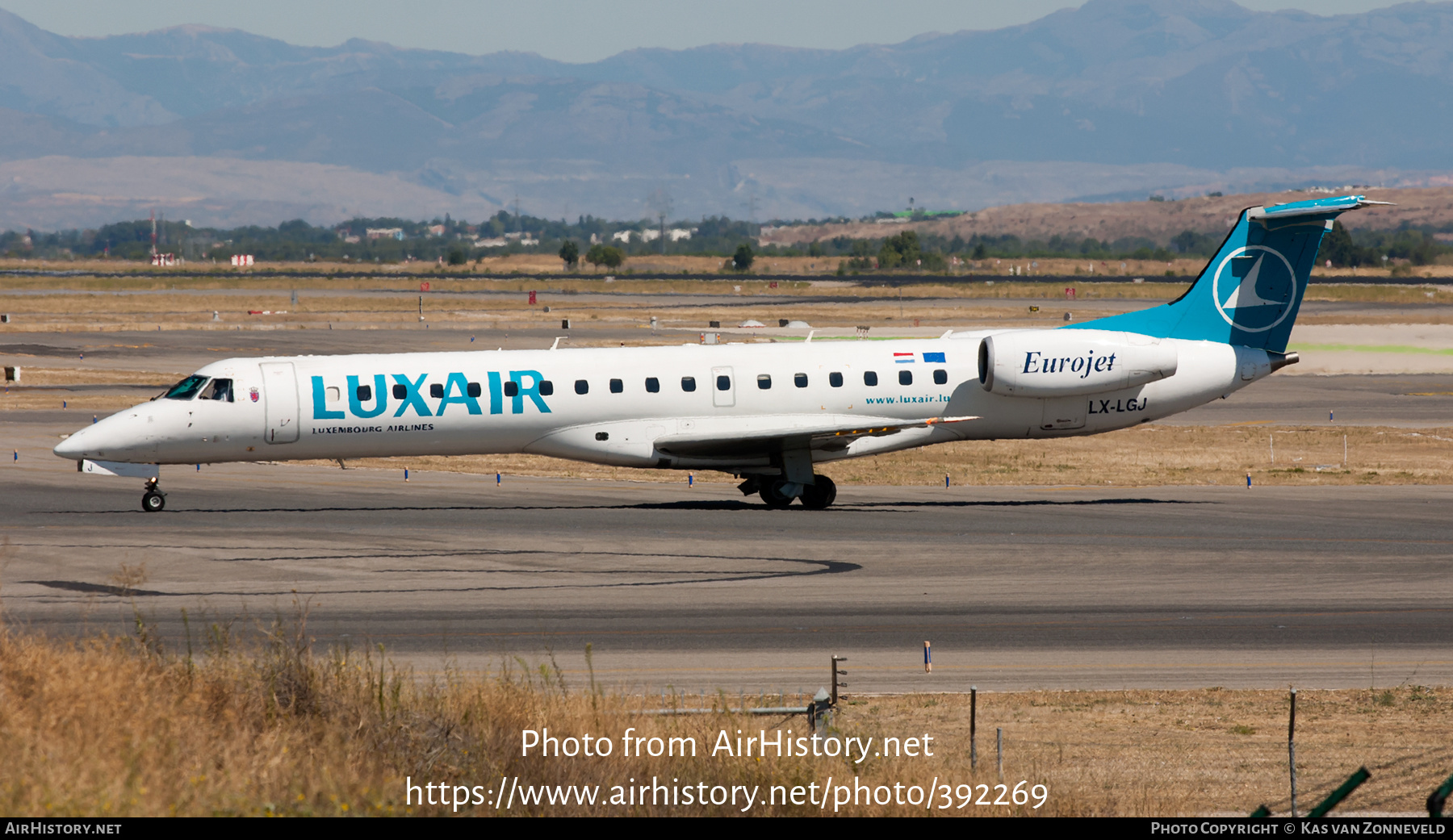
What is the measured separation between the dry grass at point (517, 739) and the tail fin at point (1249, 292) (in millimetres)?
16824

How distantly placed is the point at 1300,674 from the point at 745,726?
8405mm

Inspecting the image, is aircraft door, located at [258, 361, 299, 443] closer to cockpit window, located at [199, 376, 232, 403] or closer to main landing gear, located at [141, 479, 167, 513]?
cockpit window, located at [199, 376, 232, 403]

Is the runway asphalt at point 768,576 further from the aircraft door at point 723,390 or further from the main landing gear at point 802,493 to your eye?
the aircraft door at point 723,390

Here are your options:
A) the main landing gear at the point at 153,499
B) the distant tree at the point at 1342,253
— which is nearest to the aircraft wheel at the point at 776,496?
the main landing gear at the point at 153,499

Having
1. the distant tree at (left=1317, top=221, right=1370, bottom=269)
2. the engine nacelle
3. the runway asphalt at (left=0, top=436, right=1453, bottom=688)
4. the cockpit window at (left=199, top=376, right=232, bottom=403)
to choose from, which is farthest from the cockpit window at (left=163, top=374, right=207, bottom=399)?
the distant tree at (left=1317, top=221, right=1370, bottom=269)

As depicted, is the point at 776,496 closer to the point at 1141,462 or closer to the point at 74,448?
the point at 1141,462

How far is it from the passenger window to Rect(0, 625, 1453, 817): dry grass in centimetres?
1231

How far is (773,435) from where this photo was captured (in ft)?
104

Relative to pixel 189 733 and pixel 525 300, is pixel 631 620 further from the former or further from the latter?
pixel 525 300

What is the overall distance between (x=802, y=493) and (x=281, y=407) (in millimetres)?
11051

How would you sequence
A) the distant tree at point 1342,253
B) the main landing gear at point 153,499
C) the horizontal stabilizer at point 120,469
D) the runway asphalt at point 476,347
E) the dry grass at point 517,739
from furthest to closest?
the distant tree at point 1342,253
the runway asphalt at point 476,347
the main landing gear at point 153,499
the horizontal stabilizer at point 120,469
the dry grass at point 517,739

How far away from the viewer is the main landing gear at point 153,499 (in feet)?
102

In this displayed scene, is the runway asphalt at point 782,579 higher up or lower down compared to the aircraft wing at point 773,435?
lower down

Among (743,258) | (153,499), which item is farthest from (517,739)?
(743,258)
